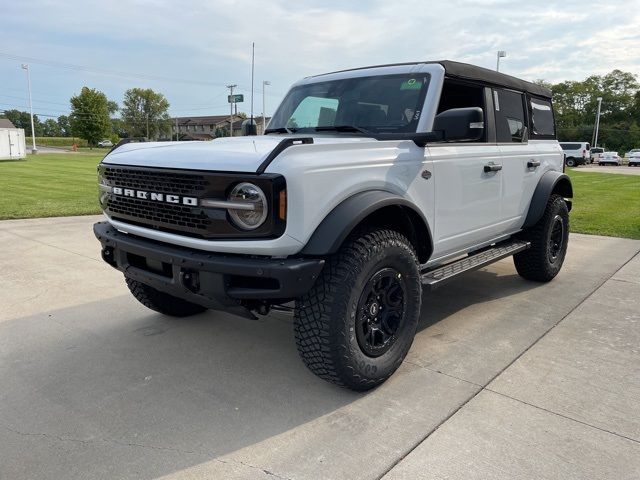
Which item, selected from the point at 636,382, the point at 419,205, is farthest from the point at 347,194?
the point at 636,382

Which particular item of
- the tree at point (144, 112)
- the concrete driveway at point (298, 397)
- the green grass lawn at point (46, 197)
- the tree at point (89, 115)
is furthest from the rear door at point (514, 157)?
the tree at point (144, 112)

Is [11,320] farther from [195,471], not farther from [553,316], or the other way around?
[553,316]

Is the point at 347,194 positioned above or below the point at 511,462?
above

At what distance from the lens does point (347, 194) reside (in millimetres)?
2658

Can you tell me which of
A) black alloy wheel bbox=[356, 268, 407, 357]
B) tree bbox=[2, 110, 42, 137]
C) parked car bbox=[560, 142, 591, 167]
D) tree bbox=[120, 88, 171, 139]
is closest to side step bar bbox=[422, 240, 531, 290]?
black alloy wheel bbox=[356, 268, 407, 357]

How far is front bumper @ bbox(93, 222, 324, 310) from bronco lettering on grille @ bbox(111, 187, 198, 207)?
0.26m

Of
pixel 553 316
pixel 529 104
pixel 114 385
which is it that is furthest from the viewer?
pixel 529 104

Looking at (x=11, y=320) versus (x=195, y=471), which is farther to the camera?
(x=11, y=320)

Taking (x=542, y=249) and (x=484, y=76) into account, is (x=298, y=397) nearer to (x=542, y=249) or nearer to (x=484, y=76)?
(x=484, y=76)

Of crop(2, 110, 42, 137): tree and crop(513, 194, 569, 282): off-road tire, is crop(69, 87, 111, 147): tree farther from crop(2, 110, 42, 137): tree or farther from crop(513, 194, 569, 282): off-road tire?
crop(513, 194, 569, 282): off-road tire

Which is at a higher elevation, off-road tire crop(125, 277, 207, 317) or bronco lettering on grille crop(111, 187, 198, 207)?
bronco lettering on grille crop(111, 187, 198, 207)

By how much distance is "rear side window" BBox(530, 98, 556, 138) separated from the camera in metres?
4.93

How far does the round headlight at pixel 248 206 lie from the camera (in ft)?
7.81

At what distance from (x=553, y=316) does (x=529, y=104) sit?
2103 millimetres
